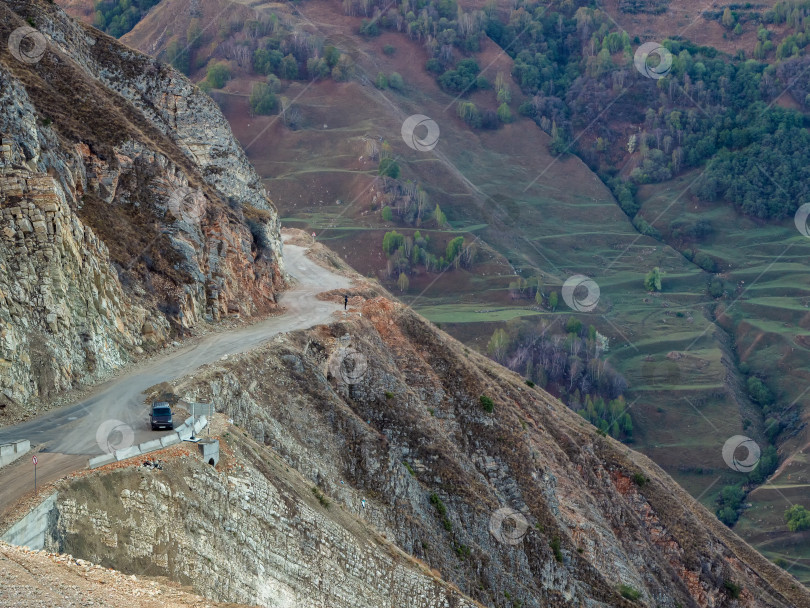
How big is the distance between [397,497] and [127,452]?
18.2 meters

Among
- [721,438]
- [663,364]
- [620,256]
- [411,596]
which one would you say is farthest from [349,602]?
[620,256]

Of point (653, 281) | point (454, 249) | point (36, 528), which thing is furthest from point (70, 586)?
point (653, 281)

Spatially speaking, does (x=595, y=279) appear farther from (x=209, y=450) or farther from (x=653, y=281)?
(x=209, y=450)

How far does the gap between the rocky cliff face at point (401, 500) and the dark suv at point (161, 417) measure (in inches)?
86.6

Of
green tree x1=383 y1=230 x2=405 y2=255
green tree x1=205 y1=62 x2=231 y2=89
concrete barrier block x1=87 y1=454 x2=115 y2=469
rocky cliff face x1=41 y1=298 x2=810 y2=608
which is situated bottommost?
green tree x1=383 y1=230 x2=405 y2=255

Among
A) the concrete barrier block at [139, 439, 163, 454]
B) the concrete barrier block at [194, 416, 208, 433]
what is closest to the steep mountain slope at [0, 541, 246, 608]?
the concrete barrier block at [139, 439, 163, 454]

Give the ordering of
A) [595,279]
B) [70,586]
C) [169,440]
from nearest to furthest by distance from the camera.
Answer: [70,586]
[169,440]
[595,279]

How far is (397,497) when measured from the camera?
4706 centimetres

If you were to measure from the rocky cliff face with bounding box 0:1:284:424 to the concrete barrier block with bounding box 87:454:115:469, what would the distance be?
585 centimetres

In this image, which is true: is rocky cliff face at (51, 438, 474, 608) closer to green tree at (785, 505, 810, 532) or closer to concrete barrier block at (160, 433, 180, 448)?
concrete barrier block at (160, 433, 180, 448)

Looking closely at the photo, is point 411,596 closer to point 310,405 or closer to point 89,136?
point 310,405

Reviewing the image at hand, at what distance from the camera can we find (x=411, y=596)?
3928cm

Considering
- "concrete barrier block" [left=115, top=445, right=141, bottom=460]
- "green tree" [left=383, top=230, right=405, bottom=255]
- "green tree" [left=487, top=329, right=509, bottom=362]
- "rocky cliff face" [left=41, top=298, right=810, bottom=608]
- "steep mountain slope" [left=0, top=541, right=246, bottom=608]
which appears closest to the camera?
"steep mountain slope" [left=0, top=541, right=246, bottom=608]

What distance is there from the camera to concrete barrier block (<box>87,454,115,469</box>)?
98.9 feet
